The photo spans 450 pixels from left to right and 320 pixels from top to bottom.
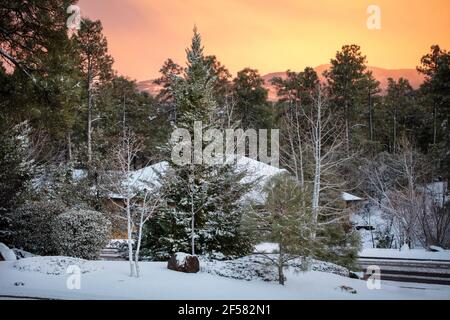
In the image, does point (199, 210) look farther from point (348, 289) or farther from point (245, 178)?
point (348, 289)

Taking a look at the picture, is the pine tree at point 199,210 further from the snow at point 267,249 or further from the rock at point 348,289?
the rock at point 348,289

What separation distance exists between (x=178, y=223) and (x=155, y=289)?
599 centimetres

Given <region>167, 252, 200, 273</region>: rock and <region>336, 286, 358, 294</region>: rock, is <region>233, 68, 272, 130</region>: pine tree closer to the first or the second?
<region>167, 252, 200, 273</region>: rock

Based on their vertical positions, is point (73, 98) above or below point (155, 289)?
above

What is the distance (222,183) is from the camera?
16812mm

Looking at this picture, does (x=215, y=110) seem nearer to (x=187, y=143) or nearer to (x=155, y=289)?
(x=187, y=143)

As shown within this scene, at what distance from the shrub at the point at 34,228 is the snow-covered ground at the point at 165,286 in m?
3.73

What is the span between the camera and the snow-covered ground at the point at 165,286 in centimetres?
976

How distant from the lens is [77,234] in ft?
51.1

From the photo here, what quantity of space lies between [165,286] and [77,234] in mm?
6533

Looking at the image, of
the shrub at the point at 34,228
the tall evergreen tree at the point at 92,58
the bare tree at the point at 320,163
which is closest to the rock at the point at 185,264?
the bare tree at the point at 320,163

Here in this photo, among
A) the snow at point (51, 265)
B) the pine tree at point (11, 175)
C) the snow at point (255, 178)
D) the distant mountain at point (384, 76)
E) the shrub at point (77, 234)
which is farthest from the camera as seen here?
the distant mountain at point (384, 76)
